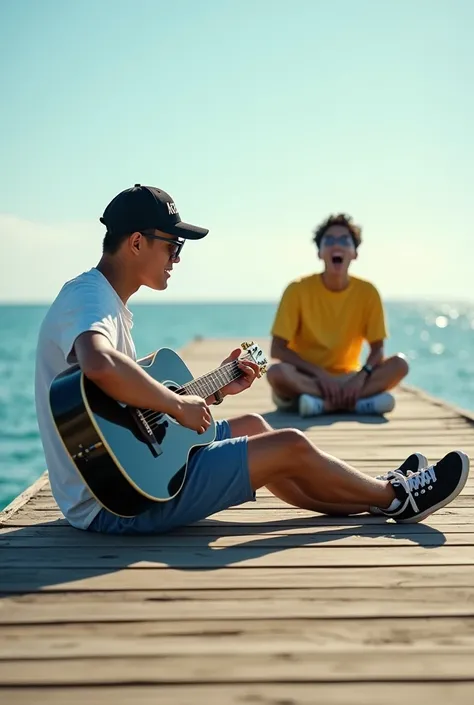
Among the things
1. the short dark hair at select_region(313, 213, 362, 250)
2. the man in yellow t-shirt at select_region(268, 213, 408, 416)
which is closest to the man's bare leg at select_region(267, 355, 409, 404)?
the man in yellow t-shirt at select_region(268, 213, 408, 416)

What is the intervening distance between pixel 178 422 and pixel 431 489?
1060 millimetres

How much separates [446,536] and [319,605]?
3.14 ft

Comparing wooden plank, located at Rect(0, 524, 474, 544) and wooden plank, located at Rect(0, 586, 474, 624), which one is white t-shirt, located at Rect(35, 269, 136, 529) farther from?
wooden plank, located at Rect(0, 586, 474, 624)

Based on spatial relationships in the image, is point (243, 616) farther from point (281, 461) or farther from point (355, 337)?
point (355, 337)

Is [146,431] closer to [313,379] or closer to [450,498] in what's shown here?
[450,498]

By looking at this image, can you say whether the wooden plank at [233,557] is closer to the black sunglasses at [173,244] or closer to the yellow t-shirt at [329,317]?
the black sunglasses at [173,244]

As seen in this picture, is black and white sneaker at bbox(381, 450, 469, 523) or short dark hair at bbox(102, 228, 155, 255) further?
black and white sneaker at bbox(381, 450, 469, 523)

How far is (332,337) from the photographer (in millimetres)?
7004

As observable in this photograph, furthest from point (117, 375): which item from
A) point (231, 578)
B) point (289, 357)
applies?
point (289, 357)

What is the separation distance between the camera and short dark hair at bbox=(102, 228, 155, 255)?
3273mm

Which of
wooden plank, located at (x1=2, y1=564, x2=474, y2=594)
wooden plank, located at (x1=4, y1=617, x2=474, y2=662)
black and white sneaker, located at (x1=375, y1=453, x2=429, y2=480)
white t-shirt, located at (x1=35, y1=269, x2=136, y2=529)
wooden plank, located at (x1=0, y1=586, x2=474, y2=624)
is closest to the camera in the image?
wooden plank, located at (x1=4, y1=617, x2=474, y2=662)

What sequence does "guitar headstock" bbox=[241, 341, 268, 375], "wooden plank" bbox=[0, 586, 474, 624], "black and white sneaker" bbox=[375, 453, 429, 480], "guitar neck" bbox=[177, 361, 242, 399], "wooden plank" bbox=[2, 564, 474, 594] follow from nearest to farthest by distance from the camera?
1. "wooden plank" bbox=[0, 586, 474, 624]
2. "wooden plank" bbox=[2, 564, 474, 594]
3. "guitar neck" bbox=[177, 361, 242, 399]
4. "black and white sneaker" bbox=[375, 453, 429, 480]
5. "guitar headstock" bbox=[241, 341, 268, 375]

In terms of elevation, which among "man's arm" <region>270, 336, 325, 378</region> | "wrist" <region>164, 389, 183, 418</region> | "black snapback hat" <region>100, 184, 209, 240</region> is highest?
"black snapback hat" <region>100, 184, 209, 240</region>

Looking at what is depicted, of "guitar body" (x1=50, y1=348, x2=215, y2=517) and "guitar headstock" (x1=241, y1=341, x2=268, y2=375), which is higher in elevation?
"guitar headstock" (x1=241, y1=341, x2=268, y2=375)
